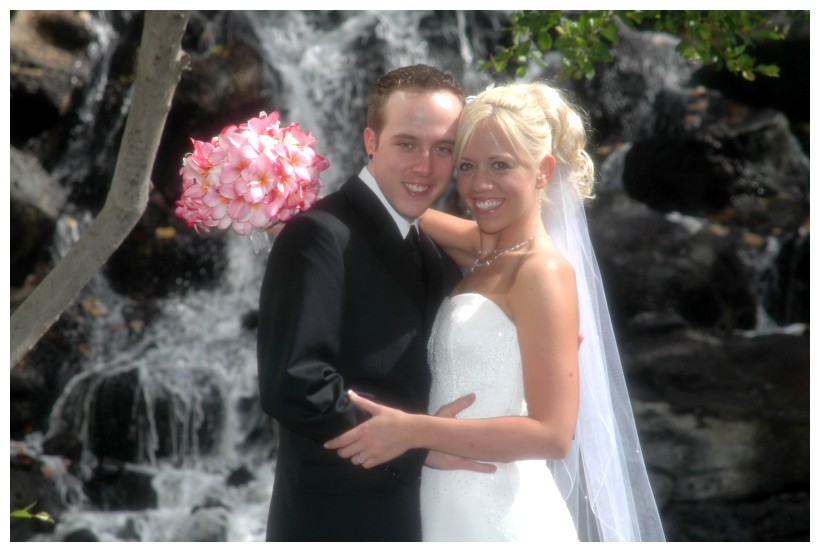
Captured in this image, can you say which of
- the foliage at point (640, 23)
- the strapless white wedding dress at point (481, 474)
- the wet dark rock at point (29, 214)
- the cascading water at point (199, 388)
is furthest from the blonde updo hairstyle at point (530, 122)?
the wet dark rock at point (29, 214)

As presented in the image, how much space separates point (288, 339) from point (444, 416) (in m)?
0.74

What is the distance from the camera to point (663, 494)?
29.7 ft

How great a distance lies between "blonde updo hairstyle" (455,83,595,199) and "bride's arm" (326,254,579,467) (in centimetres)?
52

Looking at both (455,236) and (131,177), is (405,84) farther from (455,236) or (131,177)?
(131,177)

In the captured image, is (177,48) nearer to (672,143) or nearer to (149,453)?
(149,453)

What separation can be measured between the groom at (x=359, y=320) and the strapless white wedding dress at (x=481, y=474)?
0.43 ft

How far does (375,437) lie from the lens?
3.49 m

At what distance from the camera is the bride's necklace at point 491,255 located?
422cm

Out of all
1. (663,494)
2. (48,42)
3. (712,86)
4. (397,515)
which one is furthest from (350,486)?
(712,86)

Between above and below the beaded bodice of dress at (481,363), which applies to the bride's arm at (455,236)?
above

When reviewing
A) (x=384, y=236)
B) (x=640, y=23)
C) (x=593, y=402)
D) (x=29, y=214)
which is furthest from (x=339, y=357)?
(x=29, y=214)

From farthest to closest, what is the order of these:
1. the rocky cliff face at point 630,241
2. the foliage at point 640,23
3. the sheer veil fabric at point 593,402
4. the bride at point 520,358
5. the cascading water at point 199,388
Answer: the cascading water at point 199,388 → the rocky cliff face at point 630,241 → the foliage at point 640,23 → the sheer veil fabric at point 593,402 → the bride at point 520,358

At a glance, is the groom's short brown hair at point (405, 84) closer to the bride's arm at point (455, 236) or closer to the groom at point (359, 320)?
the groom at point (359, 320)

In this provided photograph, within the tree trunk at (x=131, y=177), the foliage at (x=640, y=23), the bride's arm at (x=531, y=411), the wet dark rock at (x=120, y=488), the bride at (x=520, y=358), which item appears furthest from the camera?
the wet dark rock at (x=120, y=488)
